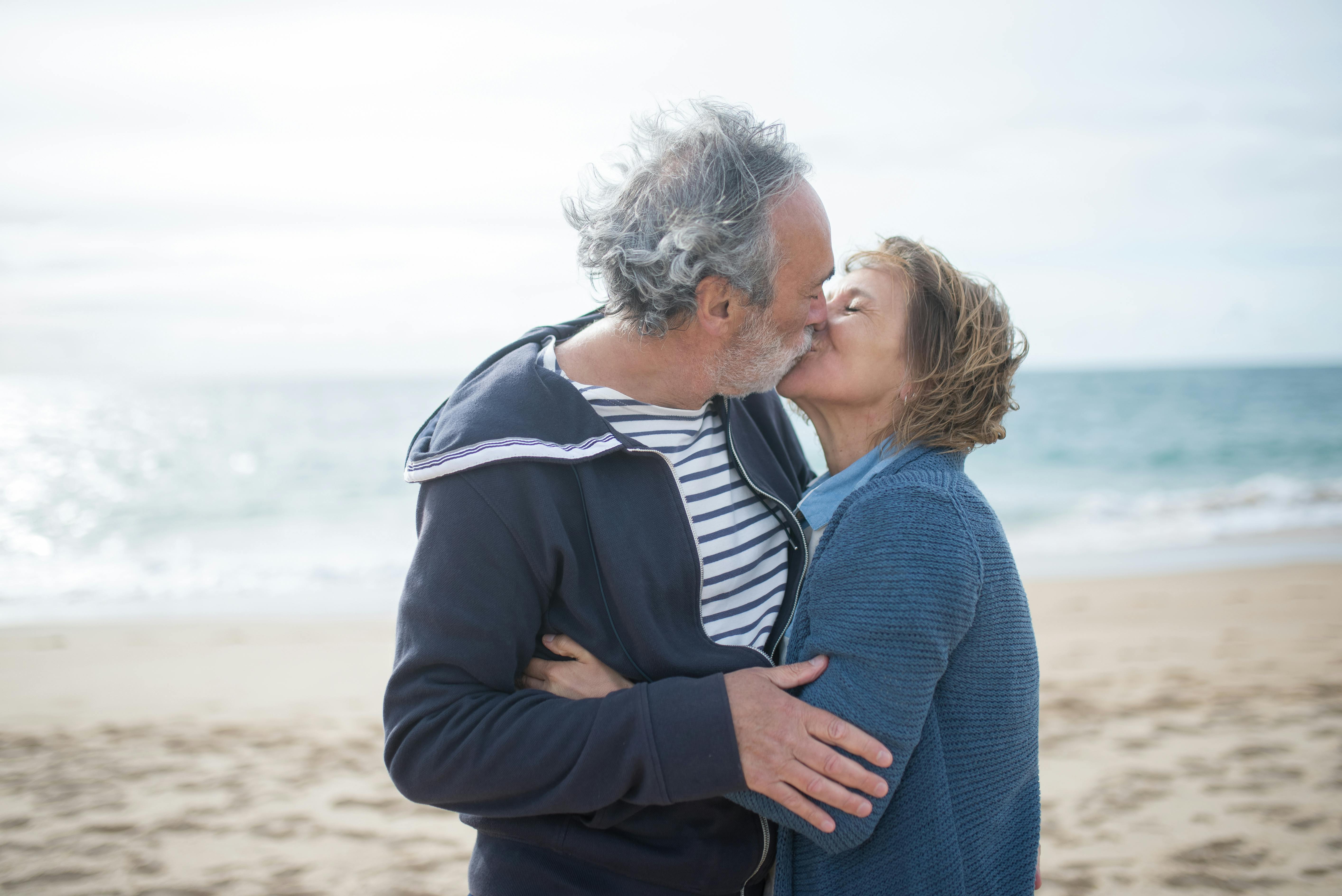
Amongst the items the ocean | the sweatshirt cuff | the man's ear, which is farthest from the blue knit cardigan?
the ocean

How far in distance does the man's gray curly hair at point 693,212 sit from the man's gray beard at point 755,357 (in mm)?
58

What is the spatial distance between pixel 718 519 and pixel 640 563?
0.29 meters

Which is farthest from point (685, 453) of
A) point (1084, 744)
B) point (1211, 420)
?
point (1211, 420)

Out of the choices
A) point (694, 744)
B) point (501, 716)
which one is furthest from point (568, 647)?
point (694, 744)

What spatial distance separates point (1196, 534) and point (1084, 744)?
7.93 metres

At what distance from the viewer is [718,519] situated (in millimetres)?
1794

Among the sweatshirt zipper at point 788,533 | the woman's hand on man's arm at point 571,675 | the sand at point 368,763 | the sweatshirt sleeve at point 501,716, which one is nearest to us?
the sweatshirt sleeve at point 501,716

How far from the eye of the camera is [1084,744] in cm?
459

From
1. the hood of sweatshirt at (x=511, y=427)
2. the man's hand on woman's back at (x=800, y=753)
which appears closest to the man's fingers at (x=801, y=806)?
the man's hand on woman's back at (x=800, y=753)

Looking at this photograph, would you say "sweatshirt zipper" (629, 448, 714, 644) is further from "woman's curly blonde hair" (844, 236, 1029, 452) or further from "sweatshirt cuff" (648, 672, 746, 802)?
"woman's curly blonde hair" (844, 236, 1029, 452)

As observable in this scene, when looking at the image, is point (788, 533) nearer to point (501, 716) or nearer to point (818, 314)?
point (818, 314)

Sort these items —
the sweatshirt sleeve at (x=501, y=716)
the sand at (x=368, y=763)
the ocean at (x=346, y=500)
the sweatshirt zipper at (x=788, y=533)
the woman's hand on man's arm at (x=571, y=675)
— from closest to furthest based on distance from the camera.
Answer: the sweatshirt sleeve at (x=501, y=716) < the woman's hand on man's arm at (x=571, y=675) < the sweatshirt zipper at (x=788, y=533) < the sand at (x=368, y=763) < the ocean at (x=346, y=500)

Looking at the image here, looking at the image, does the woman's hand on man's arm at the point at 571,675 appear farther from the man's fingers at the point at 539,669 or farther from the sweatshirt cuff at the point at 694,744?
the sweatshirt cuff at the point at 694,744

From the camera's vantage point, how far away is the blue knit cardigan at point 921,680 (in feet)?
4.71
